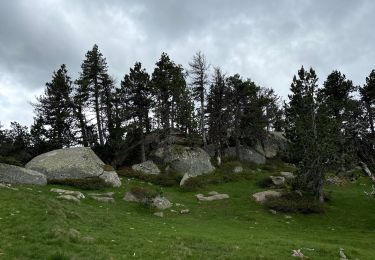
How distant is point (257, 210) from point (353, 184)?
24066 mm

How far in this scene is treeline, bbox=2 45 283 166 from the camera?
213 feet

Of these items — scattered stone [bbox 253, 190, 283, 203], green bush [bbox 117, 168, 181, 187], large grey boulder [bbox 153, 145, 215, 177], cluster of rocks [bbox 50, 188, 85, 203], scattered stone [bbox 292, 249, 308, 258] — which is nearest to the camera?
scattered stone [bbox 292, 249, 308, 258]

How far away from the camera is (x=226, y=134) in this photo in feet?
231

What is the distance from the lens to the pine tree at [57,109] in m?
66.7

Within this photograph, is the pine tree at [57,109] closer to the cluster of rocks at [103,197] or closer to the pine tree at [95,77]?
the pine tree at [95,77]

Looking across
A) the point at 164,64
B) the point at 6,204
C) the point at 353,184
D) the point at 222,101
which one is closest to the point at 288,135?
the point at 353,184

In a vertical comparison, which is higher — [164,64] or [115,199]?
[164,64]

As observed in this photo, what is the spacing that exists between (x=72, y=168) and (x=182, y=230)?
2410cm

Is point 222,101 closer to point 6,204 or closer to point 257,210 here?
point 257,210

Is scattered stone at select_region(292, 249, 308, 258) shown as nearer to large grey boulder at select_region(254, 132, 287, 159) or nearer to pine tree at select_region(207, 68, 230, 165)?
pine tree at select_region(207, 68, 230, 165)

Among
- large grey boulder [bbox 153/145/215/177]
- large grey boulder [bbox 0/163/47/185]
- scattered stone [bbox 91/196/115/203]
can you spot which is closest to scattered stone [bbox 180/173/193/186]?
large grey boulder [bbox 153/145/215/177]

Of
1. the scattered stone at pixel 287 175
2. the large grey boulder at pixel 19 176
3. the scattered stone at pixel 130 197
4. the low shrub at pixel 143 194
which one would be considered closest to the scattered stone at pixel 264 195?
the scattered stone at pixel 287 175

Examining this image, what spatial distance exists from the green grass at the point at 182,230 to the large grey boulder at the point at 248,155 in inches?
876

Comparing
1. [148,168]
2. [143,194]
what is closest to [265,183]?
[148,168]
